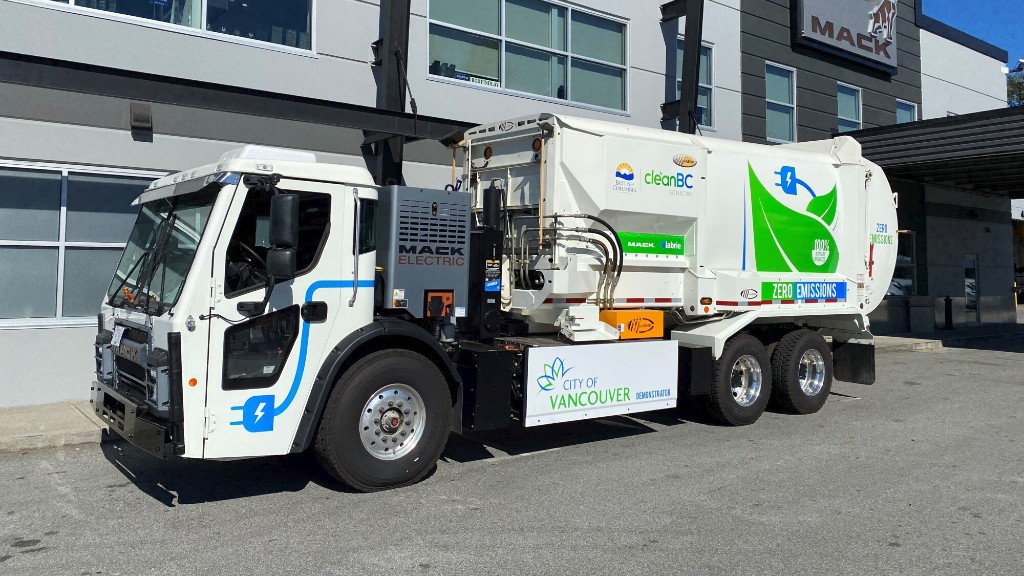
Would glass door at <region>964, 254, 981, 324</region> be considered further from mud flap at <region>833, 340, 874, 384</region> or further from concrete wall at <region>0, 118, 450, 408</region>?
concrete wall at <region>0, 118, 450, 408</region>

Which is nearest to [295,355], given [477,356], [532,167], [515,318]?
[477,356]

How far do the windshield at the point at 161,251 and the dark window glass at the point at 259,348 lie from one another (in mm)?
513

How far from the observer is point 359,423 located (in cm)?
591

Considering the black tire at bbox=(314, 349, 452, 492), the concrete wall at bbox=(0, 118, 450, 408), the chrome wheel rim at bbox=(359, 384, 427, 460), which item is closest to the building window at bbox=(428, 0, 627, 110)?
the concrete wall at bbox=(0, 118, 450, 408)

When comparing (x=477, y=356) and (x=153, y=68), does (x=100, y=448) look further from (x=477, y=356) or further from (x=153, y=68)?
(x=153, y=68)

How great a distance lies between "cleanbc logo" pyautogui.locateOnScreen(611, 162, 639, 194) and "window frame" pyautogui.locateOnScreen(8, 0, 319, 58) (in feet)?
17.4

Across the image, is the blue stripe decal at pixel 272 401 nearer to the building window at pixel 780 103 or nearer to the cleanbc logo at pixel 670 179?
the cleanbc logo at pixel 670 179

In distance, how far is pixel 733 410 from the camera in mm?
8750

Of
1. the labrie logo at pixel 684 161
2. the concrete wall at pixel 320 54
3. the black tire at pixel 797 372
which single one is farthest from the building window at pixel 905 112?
the labrie logo at pixel 684 161

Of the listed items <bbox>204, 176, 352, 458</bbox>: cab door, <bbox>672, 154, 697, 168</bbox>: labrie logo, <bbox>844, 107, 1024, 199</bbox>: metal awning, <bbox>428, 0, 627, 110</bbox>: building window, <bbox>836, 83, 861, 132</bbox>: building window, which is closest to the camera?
<bbox>204, 176, 352, 458</bbox>: cab door

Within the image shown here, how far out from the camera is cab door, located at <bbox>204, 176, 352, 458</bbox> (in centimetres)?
542

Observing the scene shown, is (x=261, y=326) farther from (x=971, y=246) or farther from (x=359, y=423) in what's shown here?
(x=971, y=246)

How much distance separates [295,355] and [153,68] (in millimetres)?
5813

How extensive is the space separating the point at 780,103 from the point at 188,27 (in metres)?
13.0
